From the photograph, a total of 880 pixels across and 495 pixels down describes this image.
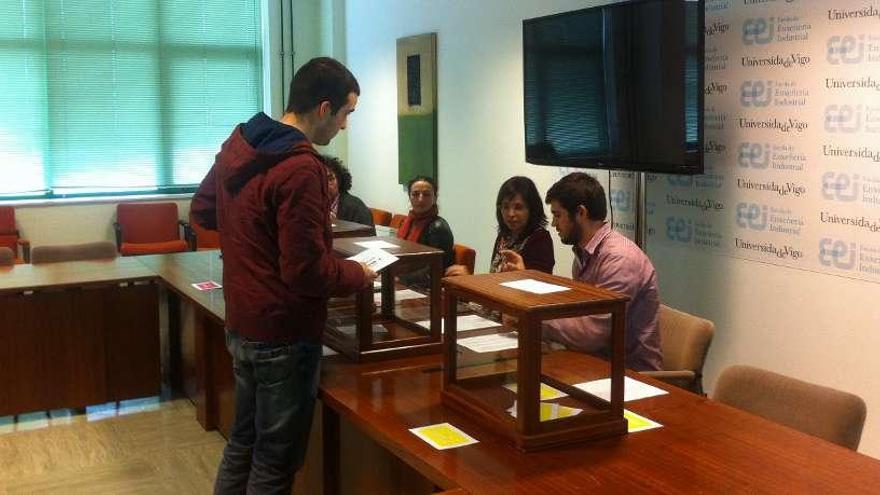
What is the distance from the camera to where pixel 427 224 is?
4.66 metres

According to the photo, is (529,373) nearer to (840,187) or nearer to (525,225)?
(525,225)

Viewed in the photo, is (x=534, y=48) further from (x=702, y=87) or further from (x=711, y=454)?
(x=711, y=454)

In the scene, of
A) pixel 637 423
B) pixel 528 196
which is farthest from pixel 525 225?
pixel 637 423

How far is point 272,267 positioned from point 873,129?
7.58 ft

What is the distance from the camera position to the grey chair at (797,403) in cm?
228

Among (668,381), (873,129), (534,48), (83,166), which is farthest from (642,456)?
(83,166)

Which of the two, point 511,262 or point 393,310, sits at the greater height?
point 511,262

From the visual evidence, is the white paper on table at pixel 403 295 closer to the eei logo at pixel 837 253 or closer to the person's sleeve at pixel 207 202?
the person's sleeve at pixel 207 202

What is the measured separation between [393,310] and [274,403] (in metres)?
0.67

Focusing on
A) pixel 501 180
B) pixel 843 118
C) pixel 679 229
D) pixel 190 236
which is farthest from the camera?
pixel 190 236

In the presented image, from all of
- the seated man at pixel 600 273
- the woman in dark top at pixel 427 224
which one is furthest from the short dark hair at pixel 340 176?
the seated man at pixel 600 273

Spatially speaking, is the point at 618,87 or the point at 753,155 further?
the point at 618,87

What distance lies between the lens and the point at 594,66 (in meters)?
4.30

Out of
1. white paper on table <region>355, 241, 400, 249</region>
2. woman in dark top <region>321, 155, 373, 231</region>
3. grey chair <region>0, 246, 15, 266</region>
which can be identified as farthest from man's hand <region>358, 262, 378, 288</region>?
grey chair <region>0, 246, 15, 266</region>
